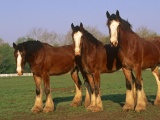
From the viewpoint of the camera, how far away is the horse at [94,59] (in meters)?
11.5

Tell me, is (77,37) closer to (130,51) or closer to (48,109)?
(130,51)

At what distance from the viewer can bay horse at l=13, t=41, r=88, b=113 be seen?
1202cm

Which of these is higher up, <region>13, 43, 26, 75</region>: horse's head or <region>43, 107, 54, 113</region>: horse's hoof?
<region>13, 43, 26, 75</region>: horse's head

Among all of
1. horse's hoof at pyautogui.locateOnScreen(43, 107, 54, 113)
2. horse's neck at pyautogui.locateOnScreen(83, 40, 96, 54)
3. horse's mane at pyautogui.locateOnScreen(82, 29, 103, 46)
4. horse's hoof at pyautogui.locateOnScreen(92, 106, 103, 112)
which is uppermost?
horse's mane at pyautogui.locateOnScreen(82, 29, 103, 46)

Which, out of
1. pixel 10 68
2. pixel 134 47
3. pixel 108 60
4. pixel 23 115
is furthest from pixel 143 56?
pixel 10 68

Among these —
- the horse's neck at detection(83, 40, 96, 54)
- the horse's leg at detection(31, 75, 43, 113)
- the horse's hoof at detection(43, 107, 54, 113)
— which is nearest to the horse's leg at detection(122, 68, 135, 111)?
the horse's neck at detection(83, 40, 96, 54)

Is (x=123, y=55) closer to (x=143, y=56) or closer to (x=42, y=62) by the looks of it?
(x=143, y=56)

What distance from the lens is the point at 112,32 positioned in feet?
34.6

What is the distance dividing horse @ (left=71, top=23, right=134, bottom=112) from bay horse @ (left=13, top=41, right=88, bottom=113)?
144 centimetres

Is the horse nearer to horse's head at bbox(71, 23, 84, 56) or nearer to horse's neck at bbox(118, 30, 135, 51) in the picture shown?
horse's head at bbox(71, 23, 84, 56)

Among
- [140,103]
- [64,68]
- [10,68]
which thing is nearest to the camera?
[140,103]

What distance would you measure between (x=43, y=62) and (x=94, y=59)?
207 cm

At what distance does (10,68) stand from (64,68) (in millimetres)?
64496

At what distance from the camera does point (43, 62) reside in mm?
12570
